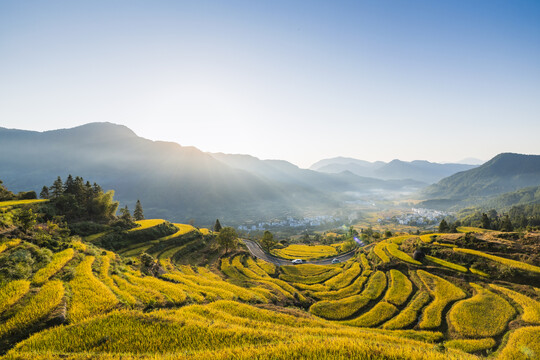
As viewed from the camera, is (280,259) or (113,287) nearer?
(113,287)

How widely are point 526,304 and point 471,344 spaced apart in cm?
1308

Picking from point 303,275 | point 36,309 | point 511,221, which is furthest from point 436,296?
point 511,221

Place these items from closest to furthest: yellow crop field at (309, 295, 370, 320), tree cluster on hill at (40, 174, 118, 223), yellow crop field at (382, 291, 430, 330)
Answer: yellow crop field at (382, 291, 430, 330) → yellow crop field at (309, 295, 370, 320) → tree cluster on hill at (40, 174, 118, 223)

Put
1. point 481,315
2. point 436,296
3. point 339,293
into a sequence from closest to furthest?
point 481,315 < point 436,296 < point 339,293

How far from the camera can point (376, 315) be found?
25312mm

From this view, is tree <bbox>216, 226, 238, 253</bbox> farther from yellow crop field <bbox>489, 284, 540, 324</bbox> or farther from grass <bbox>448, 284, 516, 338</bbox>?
yellow crop field <bbox>489, 284, 540, 324</bbox>

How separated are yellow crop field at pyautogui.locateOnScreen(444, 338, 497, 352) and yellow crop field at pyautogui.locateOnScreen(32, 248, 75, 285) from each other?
34684 mm

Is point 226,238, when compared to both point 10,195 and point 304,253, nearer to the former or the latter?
point 304,253

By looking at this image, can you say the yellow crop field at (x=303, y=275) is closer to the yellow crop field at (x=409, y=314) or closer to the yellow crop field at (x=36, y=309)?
the yellow crop field at (x=409, y=314)

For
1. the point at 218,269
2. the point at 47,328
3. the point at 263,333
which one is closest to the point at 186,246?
the point at 218,269

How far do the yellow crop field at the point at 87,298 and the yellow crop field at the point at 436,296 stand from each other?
3021 cm

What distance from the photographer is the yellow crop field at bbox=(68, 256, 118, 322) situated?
478 inches

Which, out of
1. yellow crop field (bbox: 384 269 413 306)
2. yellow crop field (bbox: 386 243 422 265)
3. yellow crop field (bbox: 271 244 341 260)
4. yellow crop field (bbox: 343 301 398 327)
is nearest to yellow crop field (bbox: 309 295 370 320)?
yellow crop field (bbox: 343 301 398 327)

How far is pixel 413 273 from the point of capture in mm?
35875
